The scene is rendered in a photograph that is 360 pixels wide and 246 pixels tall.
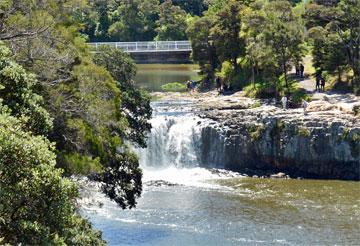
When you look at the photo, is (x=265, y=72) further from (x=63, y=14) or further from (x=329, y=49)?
(x=63, y=14)

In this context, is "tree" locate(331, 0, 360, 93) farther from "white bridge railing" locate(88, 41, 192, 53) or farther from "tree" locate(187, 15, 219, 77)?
"white bridge railing" locate(88, 41, 192, 53)

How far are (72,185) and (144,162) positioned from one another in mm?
30144

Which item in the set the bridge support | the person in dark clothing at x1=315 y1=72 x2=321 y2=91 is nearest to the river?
the person in dark clothing at x1=315 y1=72 x2=321 y2=91

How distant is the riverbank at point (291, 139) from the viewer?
40.9m

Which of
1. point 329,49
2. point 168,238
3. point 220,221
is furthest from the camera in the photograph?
point 329,49

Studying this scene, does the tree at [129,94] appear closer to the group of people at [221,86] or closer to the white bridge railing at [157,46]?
the group of people at [221,86]

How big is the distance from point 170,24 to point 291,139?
5348 centimetres

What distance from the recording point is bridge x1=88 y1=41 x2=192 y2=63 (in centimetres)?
7569

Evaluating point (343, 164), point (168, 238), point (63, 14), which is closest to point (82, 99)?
point (63, 14)

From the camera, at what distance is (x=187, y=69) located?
86.2 m

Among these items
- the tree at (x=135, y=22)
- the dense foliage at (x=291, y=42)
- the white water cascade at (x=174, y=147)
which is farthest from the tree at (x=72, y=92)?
the tree at (x=135, y=22)

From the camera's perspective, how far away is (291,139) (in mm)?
42031

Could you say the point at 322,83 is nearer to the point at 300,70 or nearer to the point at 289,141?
the point at 300,70

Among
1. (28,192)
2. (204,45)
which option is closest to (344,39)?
(204,45)
